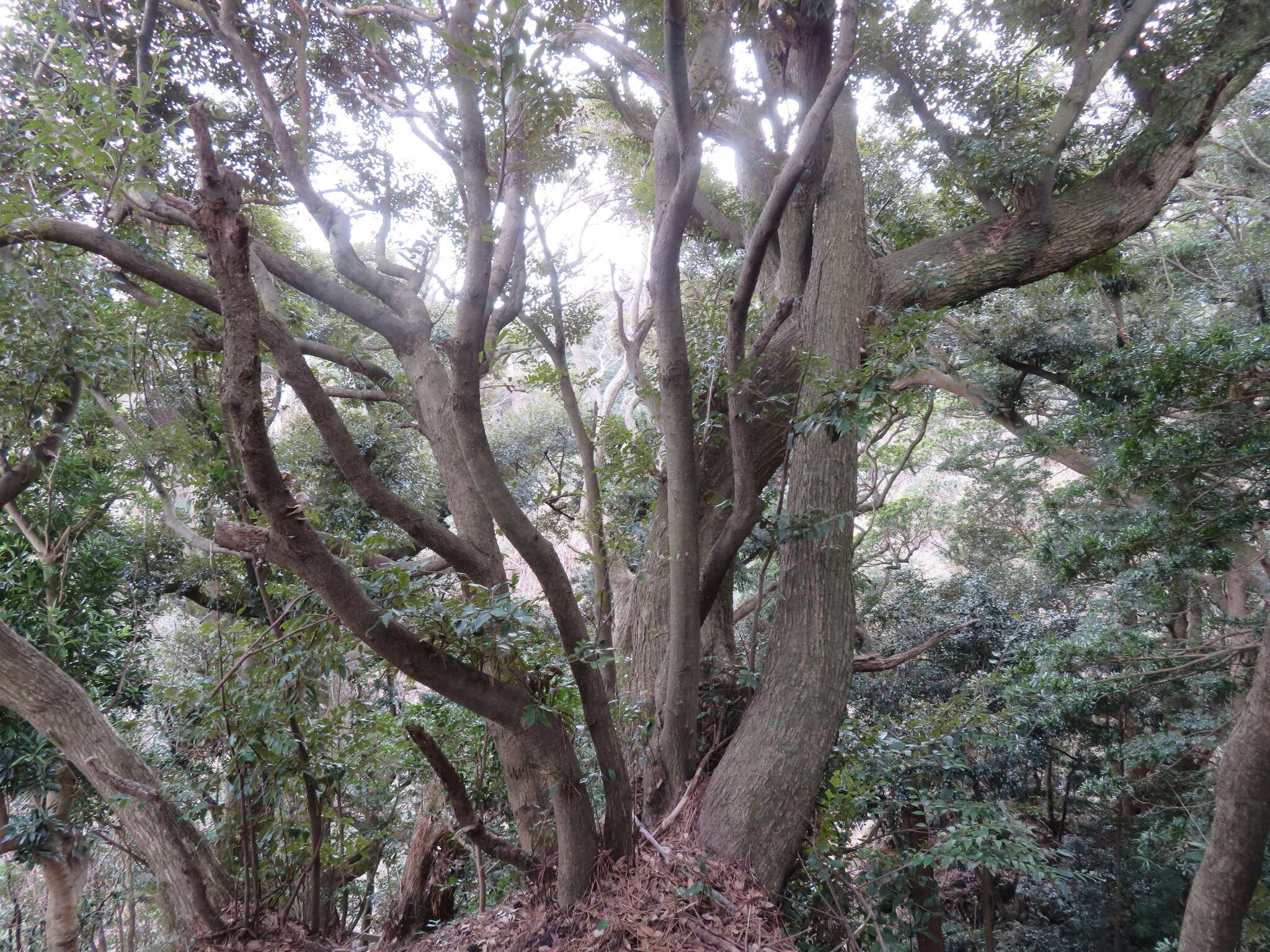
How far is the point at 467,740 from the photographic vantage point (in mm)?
3500

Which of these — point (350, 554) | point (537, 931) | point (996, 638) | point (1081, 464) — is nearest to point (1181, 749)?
point (996, 638)

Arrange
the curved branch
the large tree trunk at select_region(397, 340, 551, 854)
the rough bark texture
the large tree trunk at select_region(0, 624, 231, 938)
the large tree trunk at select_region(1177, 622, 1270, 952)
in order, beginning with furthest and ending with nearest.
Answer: the large tree trunk at select_region(1177, 622, 1270, 952) < the large tree trunk at select_region(397, 340, 551, 854) < the large tree trunk at select_region(0, 624, 231, 938) < the rough bark texture < the curved branch

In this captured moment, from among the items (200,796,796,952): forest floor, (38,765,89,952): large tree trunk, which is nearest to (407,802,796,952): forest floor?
(200,796,796,952): forest floor

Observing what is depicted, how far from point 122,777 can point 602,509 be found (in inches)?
109

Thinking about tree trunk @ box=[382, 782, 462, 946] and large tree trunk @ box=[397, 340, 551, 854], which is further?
tree trunk @ box=[382, 782, 462, 946]

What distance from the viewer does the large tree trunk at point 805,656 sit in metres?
2.70

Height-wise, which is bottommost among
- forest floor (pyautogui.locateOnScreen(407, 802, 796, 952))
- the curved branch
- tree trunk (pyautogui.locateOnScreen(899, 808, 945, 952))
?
tree trunk (pyautogui.locateOnScreen(899, 808, 945, 952))

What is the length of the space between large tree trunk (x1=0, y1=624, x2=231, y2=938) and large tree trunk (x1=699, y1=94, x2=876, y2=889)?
6.70 ft

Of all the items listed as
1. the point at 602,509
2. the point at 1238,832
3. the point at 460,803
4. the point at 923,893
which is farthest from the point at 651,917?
the point at 1238,832

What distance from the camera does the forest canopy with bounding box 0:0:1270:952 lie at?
2307mm

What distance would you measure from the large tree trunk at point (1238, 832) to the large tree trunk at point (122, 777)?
458 centimetres

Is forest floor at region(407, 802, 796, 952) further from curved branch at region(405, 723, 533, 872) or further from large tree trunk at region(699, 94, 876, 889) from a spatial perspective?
curved branch at region(405, 723, 533, 872)

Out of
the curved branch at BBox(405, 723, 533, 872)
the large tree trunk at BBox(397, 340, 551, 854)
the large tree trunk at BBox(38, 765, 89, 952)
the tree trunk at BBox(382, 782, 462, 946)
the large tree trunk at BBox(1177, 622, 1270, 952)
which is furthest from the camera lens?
the large tree trunk at BBox(38, 765, 89, 952)

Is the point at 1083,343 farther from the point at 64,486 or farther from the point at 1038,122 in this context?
the point at 64,486
